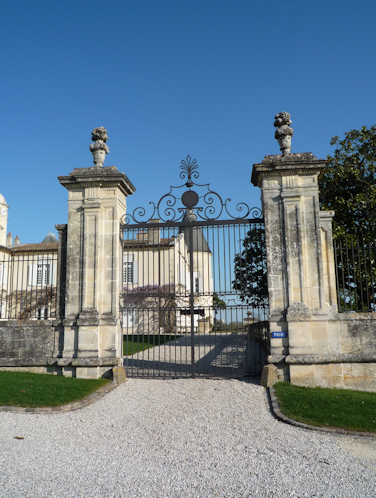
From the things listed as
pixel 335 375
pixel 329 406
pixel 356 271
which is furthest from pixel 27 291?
pixel 356 271

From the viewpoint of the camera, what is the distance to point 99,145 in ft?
28.9

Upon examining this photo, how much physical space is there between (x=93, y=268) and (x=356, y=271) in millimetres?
6644

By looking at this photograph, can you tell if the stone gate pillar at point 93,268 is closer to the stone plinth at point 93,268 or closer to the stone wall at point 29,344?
the stone plinth at point 93,268

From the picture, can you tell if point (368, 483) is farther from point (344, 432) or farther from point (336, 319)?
point (336, 319)

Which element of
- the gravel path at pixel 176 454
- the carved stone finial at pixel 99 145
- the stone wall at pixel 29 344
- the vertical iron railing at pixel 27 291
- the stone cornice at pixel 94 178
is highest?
the carved stone finial at pixel 99 145

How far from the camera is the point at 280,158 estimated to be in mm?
8141

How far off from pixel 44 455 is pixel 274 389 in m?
4.04

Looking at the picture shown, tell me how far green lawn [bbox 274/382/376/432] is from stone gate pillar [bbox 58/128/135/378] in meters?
3.40

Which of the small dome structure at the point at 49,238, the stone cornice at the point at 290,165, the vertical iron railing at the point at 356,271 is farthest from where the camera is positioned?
the small dome structure at the point at 49,238

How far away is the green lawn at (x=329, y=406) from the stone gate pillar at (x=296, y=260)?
63cm

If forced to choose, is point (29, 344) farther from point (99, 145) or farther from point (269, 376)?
point (269, 376)

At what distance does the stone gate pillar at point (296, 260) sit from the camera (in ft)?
24.8

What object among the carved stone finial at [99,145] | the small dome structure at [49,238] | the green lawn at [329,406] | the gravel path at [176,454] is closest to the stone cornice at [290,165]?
the carved stone finial at [99,145]

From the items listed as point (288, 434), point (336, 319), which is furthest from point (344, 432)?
point (336, 319)
